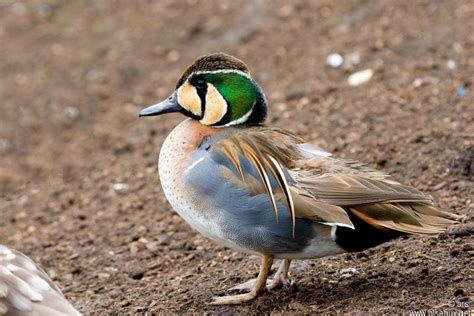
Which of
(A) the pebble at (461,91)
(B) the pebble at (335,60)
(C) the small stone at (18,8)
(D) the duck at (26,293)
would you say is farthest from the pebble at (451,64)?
(C) the small stone at (18,8)

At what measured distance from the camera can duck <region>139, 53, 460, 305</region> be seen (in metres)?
4.52

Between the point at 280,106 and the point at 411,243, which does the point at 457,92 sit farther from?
the point at 411,243

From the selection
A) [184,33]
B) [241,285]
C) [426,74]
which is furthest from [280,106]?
[241,285]

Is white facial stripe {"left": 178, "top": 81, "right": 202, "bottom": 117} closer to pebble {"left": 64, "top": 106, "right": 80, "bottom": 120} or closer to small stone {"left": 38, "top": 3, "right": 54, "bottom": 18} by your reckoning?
pebble {"left": 64, "top": 106, "right": 80, "bottom": 120}

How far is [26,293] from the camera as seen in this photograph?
439 cm

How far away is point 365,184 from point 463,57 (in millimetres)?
4240

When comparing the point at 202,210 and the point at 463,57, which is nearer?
the point at 202,210

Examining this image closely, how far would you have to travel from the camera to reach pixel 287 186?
4.54 metres

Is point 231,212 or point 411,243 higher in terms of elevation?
point 231,212

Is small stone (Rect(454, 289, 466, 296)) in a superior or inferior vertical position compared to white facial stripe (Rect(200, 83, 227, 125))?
inferior

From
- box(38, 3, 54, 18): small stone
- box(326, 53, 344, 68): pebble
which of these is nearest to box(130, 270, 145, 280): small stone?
box(326, 53, 344, 68): pebble

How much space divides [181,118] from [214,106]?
13.6 ft

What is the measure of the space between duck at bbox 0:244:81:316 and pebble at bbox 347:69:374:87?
4651mm

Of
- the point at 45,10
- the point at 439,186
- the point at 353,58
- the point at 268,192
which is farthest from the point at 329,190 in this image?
the point at 45,10
